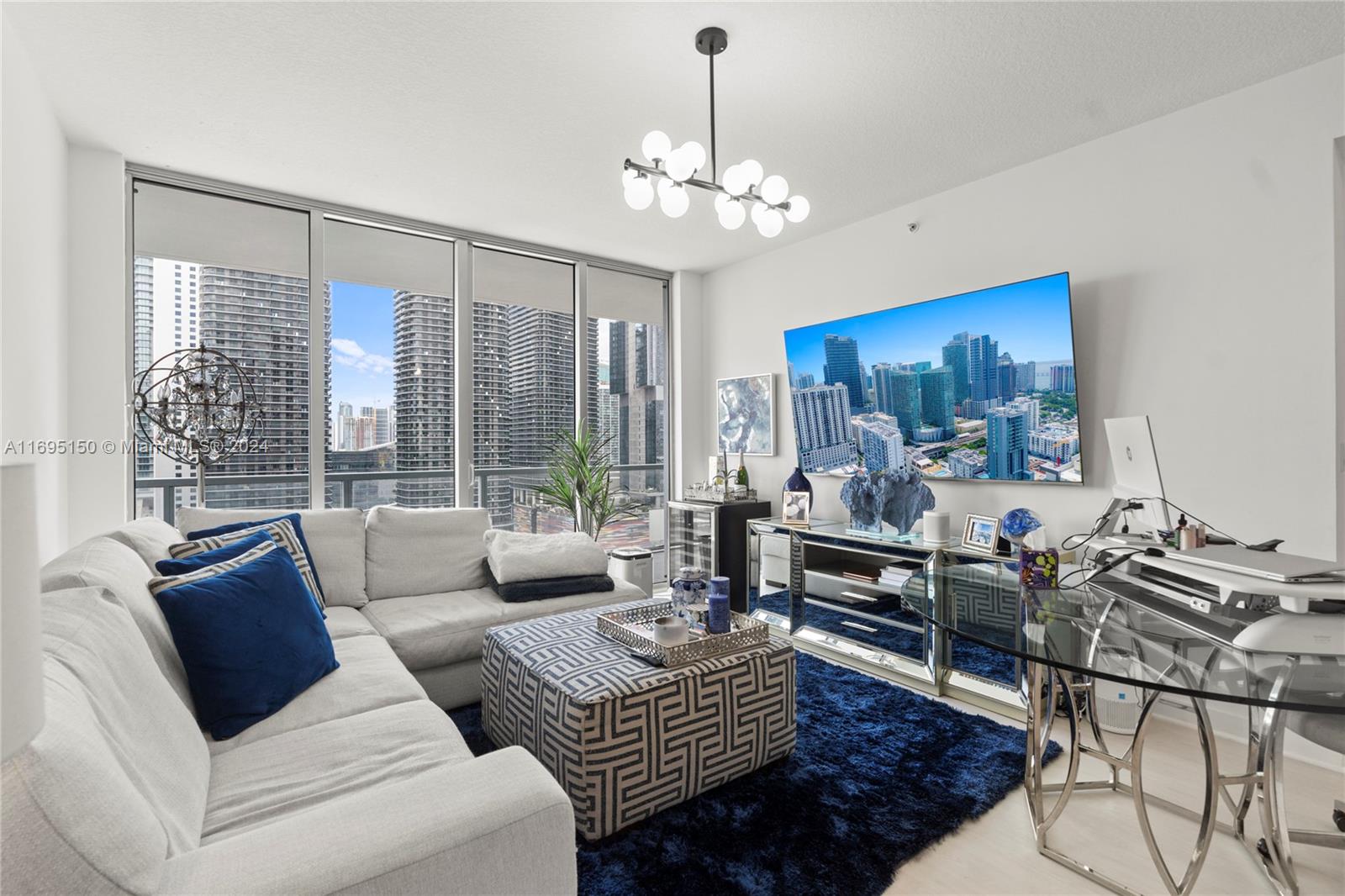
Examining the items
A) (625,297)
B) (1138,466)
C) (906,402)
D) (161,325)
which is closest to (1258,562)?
(1138,466)

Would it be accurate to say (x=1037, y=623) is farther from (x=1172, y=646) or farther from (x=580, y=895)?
(x=580, y=895)

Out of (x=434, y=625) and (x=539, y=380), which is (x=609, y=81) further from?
(x=539, y=380)

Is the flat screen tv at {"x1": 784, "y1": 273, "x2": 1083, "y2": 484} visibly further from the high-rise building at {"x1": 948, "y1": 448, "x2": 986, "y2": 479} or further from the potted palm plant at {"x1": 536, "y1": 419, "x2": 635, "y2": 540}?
the potted palm plant at {"x1": 536, "y1": 419, "x2": 635, "y2": 540}

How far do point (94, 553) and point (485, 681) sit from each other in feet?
4.14

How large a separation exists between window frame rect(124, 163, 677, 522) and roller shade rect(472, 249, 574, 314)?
51 millimetres

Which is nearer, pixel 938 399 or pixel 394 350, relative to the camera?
pixel 938 399

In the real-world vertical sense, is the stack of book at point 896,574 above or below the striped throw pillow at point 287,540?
below

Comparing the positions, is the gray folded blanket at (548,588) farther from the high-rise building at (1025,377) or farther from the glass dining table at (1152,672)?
the high-rise building at (1025,377)

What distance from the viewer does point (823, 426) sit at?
4.21 metres

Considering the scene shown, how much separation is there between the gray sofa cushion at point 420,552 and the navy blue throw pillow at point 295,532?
277 millimetres

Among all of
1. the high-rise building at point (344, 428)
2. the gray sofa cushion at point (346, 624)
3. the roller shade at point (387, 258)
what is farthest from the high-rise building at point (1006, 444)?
the high-rise building at point (344, 428)

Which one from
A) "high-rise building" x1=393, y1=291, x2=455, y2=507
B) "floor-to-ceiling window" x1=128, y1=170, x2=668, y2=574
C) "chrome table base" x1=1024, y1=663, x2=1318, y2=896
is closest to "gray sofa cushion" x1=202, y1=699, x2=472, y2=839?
"chrome table base" x1=1024, y1=663, x2=1318, y2=896

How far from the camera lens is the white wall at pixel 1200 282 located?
7.84 ft

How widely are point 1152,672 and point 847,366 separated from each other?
287 cm
